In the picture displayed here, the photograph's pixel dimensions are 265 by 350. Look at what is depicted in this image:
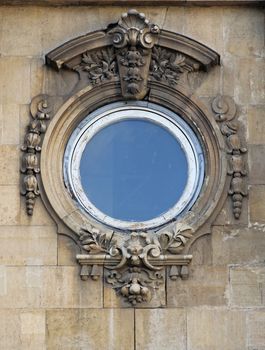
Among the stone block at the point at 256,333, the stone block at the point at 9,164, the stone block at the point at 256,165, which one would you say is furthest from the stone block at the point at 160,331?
the stone block at the point at 9,164

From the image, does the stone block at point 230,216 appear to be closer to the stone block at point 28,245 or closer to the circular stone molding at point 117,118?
the circular stone molding at point 117,118

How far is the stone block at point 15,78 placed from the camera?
67.4 feet

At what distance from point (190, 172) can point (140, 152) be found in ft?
1.99

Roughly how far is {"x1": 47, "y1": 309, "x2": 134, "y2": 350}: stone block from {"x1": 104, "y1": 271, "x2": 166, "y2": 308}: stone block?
76 millimetres

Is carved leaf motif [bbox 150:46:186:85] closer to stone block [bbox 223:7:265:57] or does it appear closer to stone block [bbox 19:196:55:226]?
stone block [bbox 223:7:265:57]

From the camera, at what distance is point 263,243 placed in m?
20.1

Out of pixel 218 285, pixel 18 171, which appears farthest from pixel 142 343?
pixel 18 171

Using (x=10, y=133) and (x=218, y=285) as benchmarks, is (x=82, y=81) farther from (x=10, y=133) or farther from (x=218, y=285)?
(x=218, y=285)

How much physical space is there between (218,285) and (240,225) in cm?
71

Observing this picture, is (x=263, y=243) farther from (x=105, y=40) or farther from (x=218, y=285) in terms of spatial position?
(x=105, y=40)

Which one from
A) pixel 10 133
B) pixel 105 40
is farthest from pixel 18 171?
pixel 105 40

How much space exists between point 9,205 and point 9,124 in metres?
0.93

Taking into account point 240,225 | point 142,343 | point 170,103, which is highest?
point 170,103

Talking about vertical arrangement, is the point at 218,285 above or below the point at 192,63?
below
